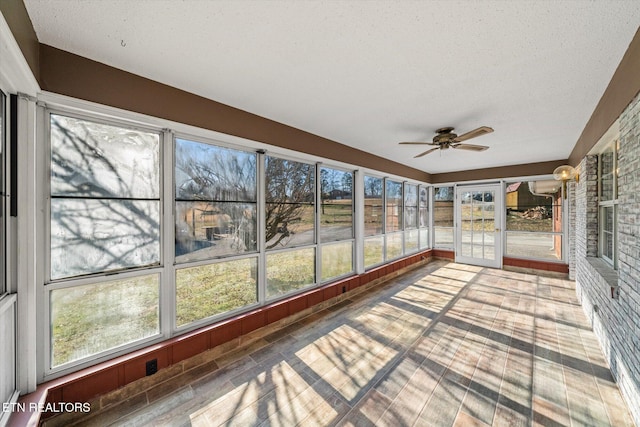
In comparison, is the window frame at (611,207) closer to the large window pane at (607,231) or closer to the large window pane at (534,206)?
the large window pane at (607,231)

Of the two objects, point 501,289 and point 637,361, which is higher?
point 637,361

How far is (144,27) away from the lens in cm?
144

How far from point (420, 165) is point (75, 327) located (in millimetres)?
5948

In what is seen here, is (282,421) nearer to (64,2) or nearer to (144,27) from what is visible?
(144,27)

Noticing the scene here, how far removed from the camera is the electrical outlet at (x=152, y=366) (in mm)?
1972

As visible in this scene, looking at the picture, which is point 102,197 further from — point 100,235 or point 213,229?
point 213,229

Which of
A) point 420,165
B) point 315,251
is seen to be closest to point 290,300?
point 315,251

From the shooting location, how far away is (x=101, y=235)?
6.09 feet

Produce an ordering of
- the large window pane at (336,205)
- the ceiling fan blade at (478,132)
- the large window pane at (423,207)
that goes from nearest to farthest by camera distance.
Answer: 1. the ceiling fan blade at (478,132)
2. the large window pane at (336,205)
3. the large window pane at (423,207)

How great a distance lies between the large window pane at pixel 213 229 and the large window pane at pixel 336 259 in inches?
50.4

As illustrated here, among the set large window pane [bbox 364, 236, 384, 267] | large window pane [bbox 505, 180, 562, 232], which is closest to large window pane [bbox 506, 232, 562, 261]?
large window pane [bbox 505, 180, 562, 232]

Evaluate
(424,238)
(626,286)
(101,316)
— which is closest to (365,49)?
(626,286)

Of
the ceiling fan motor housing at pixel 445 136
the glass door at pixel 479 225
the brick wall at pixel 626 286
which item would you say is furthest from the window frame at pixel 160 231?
the glass door at pixel 479 225

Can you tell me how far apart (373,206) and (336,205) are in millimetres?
1215
